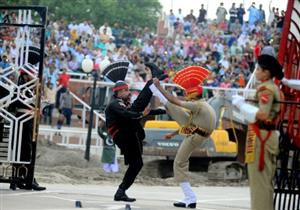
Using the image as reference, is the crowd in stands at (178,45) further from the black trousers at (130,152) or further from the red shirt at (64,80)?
the black trousers at (130,152)

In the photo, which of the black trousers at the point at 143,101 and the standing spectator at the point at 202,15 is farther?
the standing spectator at the point at 202,15

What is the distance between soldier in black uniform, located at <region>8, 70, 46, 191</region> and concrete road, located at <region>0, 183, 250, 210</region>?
239mm

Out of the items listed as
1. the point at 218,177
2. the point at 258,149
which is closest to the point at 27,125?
the point at 258,149

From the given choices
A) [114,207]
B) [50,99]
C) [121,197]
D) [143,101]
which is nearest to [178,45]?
[50,99]

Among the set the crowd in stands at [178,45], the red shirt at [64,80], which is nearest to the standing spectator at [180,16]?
the crowd in stands at [178,45]

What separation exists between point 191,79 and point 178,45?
2763 centimetres

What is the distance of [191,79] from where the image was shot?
49.8 ft

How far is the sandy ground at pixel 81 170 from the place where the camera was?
21.0m

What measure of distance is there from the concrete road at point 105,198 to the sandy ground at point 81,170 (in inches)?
35.6

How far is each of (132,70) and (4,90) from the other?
60.9 ft

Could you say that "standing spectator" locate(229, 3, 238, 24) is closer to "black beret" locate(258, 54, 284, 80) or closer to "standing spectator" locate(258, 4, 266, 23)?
"standing spectator" locate(258, 4, 266, 23)

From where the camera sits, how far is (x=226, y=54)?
1582 inches

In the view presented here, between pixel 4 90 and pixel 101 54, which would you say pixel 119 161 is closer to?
pixel 4 90

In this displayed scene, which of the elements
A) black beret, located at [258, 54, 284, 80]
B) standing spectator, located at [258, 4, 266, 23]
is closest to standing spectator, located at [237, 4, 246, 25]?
standing spectator, located at [258, 4, 266, 23]
